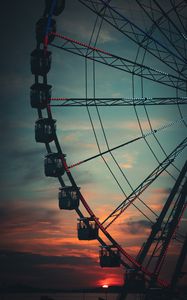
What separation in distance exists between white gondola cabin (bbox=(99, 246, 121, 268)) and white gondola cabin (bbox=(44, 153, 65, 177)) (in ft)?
14.3

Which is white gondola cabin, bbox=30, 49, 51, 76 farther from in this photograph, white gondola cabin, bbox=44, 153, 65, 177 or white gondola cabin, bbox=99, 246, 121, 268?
white gondola cabin, bbox=99, 246, 121, 268

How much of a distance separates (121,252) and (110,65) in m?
8.98

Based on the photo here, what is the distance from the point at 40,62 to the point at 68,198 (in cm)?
697

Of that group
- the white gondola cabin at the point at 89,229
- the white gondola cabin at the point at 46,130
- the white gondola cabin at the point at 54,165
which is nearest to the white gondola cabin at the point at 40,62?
the white gondola cabin at the point at 46,130

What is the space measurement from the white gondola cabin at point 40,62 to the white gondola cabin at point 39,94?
651 millimetres

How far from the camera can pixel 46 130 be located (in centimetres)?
1861

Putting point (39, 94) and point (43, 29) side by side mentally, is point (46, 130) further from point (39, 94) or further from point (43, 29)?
point (43, 29)

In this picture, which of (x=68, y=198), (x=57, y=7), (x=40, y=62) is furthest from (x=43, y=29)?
(x=68, y=198)

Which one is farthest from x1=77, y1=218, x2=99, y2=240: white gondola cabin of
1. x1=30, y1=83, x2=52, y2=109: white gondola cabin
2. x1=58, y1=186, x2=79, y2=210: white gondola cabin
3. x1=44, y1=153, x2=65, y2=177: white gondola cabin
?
x1=30, y1=83, x2=52, y2=109: white gondola cabin

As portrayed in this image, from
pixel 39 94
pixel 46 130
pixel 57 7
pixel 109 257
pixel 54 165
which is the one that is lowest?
pixel 109 257

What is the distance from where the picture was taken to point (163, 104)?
59.2 ft

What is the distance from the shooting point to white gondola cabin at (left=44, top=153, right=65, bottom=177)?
18.5m

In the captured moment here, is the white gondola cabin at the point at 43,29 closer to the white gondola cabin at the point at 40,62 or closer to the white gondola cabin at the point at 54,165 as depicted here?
the white gondola cabin at the point at 40,62

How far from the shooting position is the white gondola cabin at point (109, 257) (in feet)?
58.3
